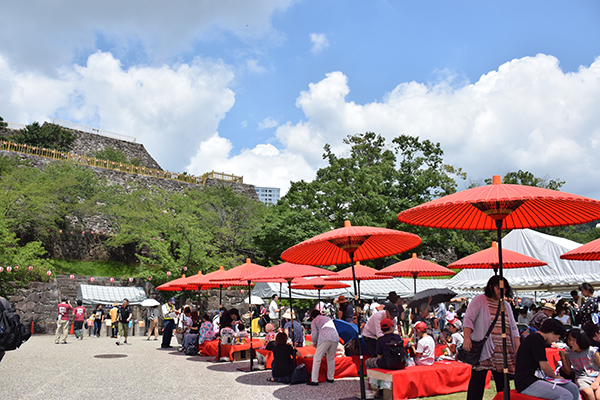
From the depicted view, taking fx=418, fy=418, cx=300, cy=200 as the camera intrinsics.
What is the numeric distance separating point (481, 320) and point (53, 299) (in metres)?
22.8

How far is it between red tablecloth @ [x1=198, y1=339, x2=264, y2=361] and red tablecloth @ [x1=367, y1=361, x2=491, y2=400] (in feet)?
17.5

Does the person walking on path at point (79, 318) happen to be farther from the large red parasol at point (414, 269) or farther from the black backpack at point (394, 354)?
the black backpack at point (394, 354)

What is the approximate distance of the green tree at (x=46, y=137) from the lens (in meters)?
37.8

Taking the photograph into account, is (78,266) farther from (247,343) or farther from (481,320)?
(481,320)

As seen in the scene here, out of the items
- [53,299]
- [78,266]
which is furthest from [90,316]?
[78,266]

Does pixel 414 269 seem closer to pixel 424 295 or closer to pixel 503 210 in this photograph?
pixel 424 295

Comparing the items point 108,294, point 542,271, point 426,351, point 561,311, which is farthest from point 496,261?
point 108,294

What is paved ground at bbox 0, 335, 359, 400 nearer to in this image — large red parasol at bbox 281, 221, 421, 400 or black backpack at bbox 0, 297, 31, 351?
black backpack at bbox 0, 297, 31, 351

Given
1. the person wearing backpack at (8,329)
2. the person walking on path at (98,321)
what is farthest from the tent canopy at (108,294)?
the person wearing backpack at (8,329)

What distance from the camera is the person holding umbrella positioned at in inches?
169

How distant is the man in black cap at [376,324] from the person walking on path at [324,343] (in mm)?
597

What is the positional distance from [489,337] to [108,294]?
72.8 ft

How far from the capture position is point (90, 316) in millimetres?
20797

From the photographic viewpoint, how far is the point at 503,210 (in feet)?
13.8
